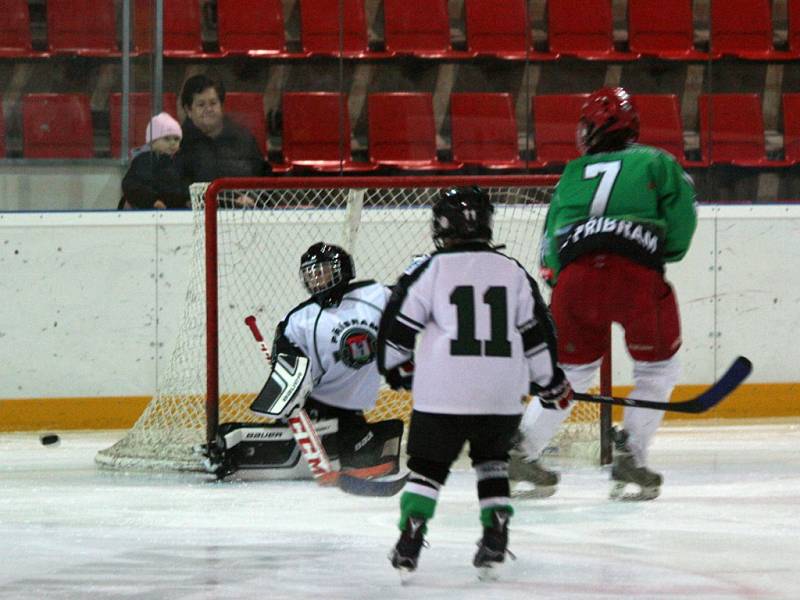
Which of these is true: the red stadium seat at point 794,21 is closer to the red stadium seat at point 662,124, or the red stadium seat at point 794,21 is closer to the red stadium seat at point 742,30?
the red stadium seat at point 742,30

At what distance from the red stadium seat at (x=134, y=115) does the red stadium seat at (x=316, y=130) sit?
0.54 metres

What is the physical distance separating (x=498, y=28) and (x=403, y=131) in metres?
0.72

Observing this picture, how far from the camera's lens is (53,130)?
20.0ft

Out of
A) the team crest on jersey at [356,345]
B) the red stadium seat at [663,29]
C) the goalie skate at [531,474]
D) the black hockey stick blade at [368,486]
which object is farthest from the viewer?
the red stadium seat at [663,29]

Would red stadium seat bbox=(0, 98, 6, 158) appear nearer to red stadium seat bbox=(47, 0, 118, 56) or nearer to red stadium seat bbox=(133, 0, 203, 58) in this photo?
red stadium seat bbox=(47, 0, 118, 56)

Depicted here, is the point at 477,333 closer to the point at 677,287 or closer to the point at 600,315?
the point at 600,315

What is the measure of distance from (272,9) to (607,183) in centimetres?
296

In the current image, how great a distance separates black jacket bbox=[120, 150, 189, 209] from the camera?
6078 mm

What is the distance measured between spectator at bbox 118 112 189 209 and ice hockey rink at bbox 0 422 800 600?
1265 mm

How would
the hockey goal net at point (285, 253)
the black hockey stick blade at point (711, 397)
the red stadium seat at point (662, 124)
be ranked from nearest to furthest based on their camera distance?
the black hockey stick blade at point (711, 397) → the hockey goal net at point (285, 253) → the red stadium seat at point (662, 124)

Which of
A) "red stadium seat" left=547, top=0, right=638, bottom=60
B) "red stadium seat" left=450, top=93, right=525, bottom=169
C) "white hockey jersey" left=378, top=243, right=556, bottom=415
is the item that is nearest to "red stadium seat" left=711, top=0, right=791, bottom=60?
"red stadium seat" left=547, top=0, right=638, bottom=60

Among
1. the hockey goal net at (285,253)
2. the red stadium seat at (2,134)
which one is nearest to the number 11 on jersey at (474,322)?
the hockey goal net at (285,253)

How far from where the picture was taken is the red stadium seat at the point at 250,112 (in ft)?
20.7

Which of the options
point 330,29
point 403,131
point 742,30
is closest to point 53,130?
point 330,29
